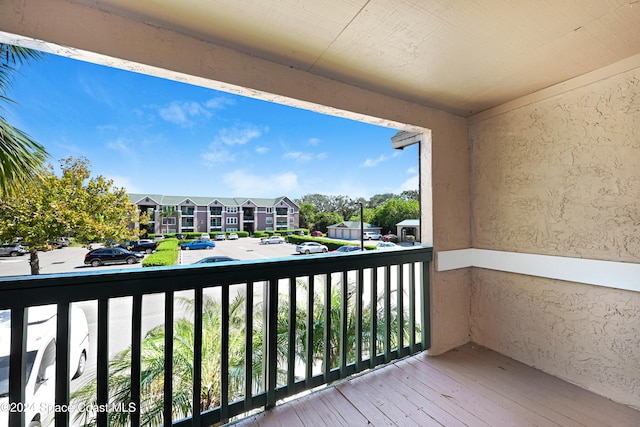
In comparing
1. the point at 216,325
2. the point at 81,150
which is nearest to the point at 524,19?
the point at 81,150

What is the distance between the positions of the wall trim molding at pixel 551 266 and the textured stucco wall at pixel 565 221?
0.17 ft

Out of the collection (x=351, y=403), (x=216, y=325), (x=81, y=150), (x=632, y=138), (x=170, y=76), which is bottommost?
(x=351, y=403)

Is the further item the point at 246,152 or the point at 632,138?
the point at 246,152

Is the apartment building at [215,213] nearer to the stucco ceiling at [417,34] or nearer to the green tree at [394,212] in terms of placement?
the green tree at [394,212]

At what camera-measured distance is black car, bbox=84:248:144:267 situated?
1.37 meters

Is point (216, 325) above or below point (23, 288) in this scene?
below

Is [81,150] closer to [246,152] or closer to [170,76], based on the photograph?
[170,76]

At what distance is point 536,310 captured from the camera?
2.23 meters

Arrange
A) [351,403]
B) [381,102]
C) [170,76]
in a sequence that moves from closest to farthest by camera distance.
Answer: [170,76]
[351,403]
[381,102]

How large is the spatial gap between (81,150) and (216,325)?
137 centimetres

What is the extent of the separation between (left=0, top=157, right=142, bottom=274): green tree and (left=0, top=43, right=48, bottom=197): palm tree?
0.04 m

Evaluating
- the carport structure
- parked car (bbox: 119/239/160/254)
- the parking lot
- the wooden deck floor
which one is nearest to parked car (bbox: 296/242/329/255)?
the parking lot

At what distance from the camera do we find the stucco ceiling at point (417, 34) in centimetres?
131

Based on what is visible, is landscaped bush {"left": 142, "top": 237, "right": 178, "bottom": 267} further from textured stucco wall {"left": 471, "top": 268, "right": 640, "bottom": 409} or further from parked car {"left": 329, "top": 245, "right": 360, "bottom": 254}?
textured stucco wall {"left": 471, "top": 268, "right": 640, "bottom": 409}
